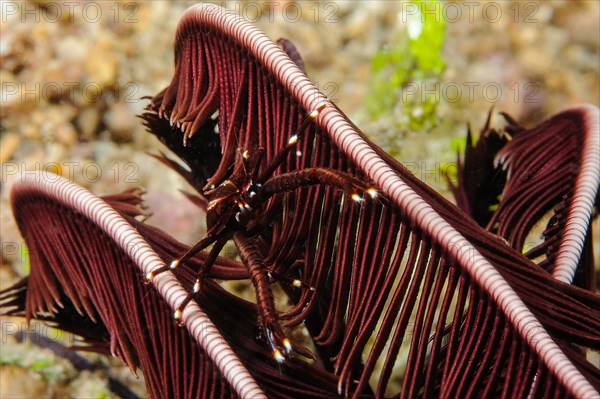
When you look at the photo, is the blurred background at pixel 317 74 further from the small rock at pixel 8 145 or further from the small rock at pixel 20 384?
the small rock at pixel 20 384

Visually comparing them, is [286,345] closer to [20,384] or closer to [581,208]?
[581,208]

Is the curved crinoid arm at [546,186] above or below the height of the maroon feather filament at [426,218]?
above

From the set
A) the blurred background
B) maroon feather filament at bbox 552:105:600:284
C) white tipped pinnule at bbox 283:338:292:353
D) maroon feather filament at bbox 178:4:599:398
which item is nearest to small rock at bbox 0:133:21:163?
the blurred background

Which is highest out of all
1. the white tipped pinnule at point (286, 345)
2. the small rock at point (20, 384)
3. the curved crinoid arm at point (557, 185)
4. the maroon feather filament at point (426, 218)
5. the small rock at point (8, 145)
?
the curved crinoid arm at point (557, 185)

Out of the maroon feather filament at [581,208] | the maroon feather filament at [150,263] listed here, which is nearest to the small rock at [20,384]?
the maroon feather filament at [150,263]

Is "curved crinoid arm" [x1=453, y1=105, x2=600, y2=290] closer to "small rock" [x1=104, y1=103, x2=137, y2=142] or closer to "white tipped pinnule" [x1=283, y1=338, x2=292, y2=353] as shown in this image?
"white tipped pinnule" [x1=283, y1=338, x2=292, y2=353]

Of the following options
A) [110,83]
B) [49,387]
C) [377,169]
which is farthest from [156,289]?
[110,83]
